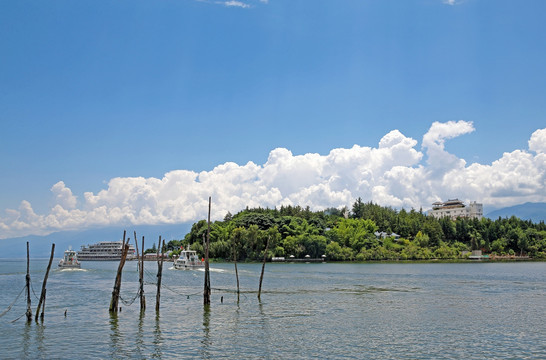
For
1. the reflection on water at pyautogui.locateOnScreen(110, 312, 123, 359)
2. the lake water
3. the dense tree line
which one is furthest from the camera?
the dense tree line

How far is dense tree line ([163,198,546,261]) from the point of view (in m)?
139

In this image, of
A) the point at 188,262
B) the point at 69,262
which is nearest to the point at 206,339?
the point at 188,262

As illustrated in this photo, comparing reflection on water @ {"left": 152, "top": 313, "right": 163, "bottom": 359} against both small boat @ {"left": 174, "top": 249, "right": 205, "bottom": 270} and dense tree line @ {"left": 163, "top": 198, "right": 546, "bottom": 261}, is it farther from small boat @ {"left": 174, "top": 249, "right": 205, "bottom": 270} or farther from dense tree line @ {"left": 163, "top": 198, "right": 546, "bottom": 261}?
dense tree line @ {"left": 163, "top": 198, "right": 546, "bottom": 261}

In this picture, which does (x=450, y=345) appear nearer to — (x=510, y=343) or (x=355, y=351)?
(x=510, y=343)

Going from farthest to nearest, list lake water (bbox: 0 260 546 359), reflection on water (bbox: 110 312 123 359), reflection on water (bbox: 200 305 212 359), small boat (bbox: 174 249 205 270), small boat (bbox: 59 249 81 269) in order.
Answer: small boat (bbox: 174 249 205 270)
small boat (bbox: 59 249 81 269)
lake water (bbox: 0 260 546 359)
reflection on water (bbox: 110 312 123 359)
reflection on water (bbox: 200 305 212 359)

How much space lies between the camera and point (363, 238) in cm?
15875

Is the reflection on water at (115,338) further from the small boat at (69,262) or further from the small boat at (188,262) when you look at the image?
the small boat at (69,262)

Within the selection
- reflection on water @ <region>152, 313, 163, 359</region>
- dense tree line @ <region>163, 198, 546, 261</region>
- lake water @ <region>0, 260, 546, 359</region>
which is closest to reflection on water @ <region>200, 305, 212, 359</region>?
lake water @ <region>0, 260, 546, 359</region>

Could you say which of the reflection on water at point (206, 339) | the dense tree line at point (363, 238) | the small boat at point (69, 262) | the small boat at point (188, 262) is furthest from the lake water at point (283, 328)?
the dense tree line at point (363, 238)

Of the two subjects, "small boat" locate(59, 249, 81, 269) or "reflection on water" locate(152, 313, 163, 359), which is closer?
"reflection on water" locate(152, 313, 163, 359)

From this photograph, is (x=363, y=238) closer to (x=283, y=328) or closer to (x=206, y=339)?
(x=283, y=328)

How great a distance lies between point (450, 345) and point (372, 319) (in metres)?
8.72

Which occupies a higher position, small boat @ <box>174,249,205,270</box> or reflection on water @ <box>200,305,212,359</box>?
reflection on water @ <box>200,305,212,359</box>

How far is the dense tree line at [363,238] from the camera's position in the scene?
139m
